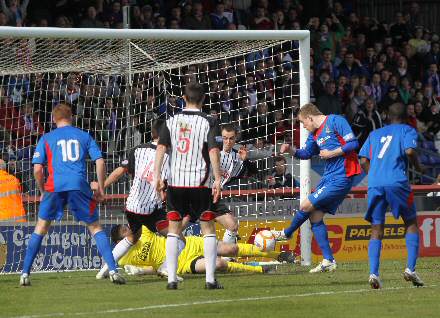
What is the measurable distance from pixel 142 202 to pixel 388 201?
2.94 meters

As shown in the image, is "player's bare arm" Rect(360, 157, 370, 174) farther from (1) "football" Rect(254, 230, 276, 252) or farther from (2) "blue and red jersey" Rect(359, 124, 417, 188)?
(1) "football" Rect(254, 230, 276, 252)

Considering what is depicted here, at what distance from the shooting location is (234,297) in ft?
36.2

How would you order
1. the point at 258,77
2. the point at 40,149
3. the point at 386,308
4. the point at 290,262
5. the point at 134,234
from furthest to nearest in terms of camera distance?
the point at 258,77
the point at 290,262
the point at 134,234
the point at 40,149
the point at 386,308

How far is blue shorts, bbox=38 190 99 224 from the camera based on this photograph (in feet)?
41.4

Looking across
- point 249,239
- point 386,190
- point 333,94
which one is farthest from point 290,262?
point 333,94

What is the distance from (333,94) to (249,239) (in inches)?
286

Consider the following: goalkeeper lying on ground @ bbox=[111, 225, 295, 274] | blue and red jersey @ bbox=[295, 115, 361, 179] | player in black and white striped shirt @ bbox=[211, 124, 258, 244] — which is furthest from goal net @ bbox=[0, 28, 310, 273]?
goalkeeper lying on ground @ bbox=[111, 225, 295, 274]

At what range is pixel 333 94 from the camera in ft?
76.5

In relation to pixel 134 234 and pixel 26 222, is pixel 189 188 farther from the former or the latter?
pixel 26 222

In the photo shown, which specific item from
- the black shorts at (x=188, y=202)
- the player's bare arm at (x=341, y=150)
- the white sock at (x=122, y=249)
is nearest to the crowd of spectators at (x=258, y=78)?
the player's bare arm at (x=341, y=150)

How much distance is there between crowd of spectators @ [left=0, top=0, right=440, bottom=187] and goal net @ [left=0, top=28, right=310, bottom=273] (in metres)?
0.03

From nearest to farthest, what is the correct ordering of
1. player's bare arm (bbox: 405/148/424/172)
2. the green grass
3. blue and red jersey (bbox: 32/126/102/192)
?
the green grass
player's bare arm (bbox: 405/148/424/172)
blue and red jersey (bbox: 32/126/102/192)

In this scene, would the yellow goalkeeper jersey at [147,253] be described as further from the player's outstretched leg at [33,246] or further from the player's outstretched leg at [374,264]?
the player's outstretched leg at [374,264]

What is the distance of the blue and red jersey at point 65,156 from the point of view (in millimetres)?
12562
